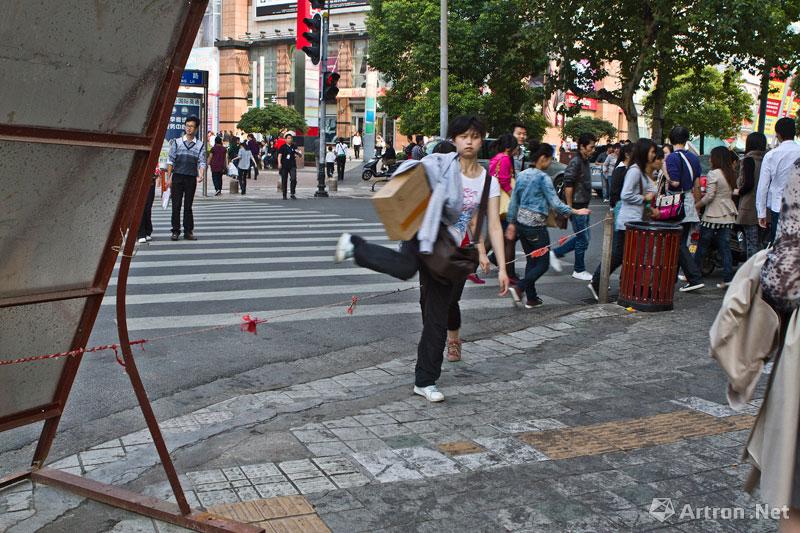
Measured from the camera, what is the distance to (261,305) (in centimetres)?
841

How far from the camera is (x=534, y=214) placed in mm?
8859

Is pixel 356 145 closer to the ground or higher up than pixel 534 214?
closer to the ground

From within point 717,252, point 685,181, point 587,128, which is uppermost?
point 587,128

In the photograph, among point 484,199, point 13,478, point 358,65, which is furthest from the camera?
point 358,65

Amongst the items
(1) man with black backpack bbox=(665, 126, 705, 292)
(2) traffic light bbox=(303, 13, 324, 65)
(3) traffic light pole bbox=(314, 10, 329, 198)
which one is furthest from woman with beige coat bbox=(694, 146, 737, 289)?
(3) traffic light pole bbox=(314, 10, 329, 198)

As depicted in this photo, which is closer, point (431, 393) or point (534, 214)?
point (431, 393)

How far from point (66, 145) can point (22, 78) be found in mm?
314

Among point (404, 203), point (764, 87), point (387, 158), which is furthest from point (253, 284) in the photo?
point (764, 87)

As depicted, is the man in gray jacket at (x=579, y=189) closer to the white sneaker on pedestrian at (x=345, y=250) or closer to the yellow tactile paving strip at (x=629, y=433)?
the yellow tactile paving strip at (x=629, y=433)

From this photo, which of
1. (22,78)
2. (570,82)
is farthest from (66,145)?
(570,82)

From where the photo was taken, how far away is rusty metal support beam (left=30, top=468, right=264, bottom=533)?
11.2 feet

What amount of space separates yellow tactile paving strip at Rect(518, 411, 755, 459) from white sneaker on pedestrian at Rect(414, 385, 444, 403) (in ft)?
2.51

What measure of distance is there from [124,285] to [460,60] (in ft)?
97.9

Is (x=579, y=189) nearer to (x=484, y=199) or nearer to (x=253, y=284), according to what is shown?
(x=253, y=284)
